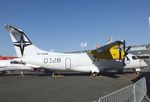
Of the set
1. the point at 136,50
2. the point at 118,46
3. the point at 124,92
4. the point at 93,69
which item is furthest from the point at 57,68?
the point at 136,50

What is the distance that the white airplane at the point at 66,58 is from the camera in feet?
95.5

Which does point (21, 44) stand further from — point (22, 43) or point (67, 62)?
point (67, 62)

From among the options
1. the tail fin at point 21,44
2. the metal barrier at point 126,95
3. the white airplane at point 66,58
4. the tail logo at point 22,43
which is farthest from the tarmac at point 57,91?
the tail logo at point 22,43

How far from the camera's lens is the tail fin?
1180 inches

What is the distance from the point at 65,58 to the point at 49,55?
2041mm

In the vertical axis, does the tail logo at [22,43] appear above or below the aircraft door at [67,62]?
above

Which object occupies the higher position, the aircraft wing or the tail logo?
the tail logo

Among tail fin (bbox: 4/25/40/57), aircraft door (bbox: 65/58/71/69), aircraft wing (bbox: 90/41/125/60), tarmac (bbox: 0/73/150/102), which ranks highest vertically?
tail fin (bbox: 4/25/40/57)

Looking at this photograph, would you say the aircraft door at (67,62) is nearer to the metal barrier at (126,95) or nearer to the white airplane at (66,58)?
the white airplane at (66,58)

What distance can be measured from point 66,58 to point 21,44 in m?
5.91

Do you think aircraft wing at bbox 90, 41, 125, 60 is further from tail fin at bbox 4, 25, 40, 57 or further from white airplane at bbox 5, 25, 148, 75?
tail fin at bbox 4, 25, 40, 57

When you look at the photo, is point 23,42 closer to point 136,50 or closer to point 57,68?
point 57,68

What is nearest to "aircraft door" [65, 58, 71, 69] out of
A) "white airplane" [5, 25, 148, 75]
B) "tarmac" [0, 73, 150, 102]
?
"white airplane" [5, 25, 148, 75]

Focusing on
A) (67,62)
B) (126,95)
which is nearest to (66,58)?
(67,62)
